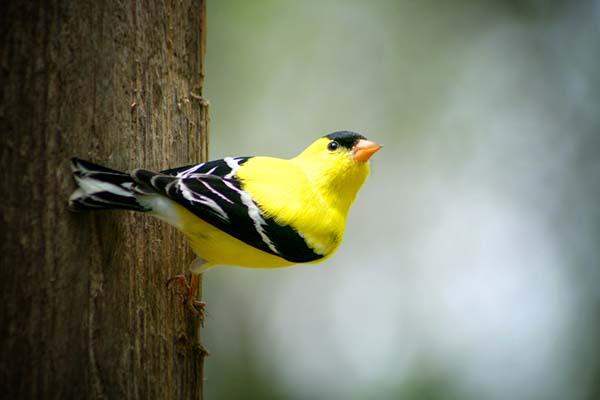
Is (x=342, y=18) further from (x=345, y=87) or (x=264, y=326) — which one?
(x=264, y=326)

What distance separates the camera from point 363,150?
3076mm

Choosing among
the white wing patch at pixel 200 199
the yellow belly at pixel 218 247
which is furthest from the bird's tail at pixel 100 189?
the yellow belly at pixel 218 247

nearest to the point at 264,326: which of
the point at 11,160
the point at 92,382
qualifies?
the point at 92,382

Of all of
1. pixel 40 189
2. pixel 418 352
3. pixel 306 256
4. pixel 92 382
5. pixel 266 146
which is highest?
pixel 266 146

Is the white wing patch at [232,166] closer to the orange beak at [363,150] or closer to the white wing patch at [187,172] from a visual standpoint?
the white wing patch at [187,172]

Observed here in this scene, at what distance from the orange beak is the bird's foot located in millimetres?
1062

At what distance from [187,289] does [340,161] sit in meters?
1.05

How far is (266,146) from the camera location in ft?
20.9

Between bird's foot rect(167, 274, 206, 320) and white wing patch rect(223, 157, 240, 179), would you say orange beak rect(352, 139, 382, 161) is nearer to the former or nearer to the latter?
white wing patch rect(223, 157, 240, 179)

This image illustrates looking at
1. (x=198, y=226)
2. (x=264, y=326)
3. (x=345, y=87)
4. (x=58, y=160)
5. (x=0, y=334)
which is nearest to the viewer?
(x=0, y=334)

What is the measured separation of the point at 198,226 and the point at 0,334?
2.97ft

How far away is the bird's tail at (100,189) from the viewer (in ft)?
6.78

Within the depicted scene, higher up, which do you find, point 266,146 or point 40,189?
point 266,146

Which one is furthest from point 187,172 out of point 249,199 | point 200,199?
point 249,199
